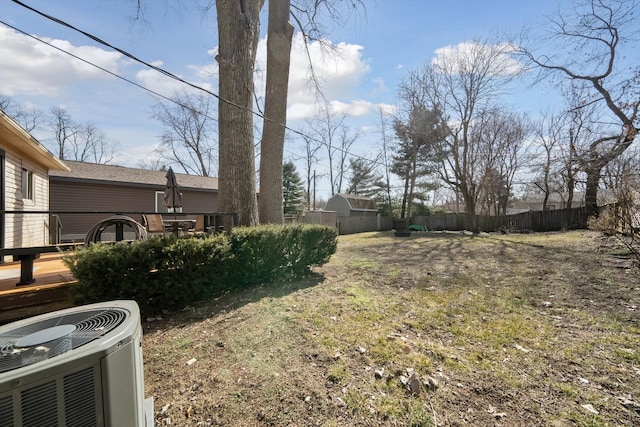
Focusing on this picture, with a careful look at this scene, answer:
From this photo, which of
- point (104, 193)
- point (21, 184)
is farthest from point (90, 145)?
point (21, 184)

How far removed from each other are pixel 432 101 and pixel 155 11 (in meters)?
15.2

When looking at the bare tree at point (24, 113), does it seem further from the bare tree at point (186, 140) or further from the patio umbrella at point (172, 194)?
the patio umbrella at point (172, 194)

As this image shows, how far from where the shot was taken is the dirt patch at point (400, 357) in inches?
81.5

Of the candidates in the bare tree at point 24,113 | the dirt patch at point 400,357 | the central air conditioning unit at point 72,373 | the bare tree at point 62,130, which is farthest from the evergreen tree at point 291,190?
the central air conditioning unit at point 72,373

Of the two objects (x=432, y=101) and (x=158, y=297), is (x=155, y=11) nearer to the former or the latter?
(x=158, y=297)

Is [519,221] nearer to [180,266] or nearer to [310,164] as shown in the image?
[180,266]

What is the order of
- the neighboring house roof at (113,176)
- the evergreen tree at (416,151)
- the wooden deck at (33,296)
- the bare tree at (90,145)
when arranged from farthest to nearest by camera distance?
1. the bare tree at (90,145)
2. the evergreen tree at (416,151)
3. the neighboring house roof at (113,176)
4. the wooden deck at (33,296)

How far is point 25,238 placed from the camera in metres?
7.09

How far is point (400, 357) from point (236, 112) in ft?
16.2

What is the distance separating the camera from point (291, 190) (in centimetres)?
2884

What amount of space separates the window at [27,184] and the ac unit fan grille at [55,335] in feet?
26.9

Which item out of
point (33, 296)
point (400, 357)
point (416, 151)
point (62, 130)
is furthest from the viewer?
point (62, 130)

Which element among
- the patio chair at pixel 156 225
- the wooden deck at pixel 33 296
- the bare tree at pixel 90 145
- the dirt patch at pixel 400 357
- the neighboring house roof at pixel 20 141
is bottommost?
the dirt patch at pixel 400 357

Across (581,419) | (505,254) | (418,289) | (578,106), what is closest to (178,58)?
(418,289)
